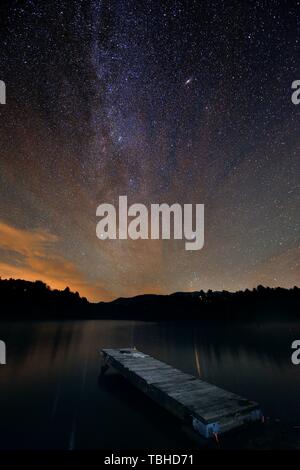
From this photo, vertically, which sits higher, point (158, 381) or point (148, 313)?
point (158, 381)

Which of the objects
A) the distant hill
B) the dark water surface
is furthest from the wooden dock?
the distant hill

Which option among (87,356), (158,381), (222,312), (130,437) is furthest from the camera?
(222,312)

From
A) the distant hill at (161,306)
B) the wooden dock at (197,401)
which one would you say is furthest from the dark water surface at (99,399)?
the distant hill at (161,306)

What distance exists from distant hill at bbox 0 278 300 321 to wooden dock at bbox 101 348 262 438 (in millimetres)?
85441

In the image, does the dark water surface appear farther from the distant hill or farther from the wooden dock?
the distant hill

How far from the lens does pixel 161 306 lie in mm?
132125

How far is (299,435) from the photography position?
270 inches

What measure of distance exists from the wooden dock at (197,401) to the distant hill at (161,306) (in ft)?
280

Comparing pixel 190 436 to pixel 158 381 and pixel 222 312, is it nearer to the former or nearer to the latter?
pixel 158 381

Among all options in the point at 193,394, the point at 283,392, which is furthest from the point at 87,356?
the point at 193,394

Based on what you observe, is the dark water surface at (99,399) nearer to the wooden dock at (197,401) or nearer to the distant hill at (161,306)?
the wooden dock at (197,401)

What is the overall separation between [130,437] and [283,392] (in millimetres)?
9092

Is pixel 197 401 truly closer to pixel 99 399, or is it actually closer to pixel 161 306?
pixel 99 399

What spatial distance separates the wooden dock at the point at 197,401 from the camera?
21.4ft
